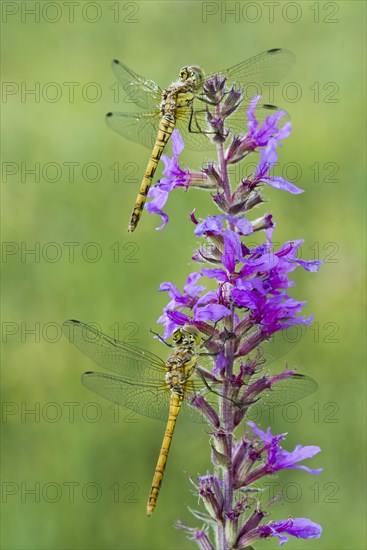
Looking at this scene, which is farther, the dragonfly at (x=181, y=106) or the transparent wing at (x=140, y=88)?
the transparent wing at (x=140, y=88)

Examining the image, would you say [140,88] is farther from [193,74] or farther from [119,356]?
[119,356]

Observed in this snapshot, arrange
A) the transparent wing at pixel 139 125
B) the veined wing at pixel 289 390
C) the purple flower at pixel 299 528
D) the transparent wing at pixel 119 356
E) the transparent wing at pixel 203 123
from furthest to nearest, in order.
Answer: the transparent wing at pixel 139 125 < the transparent wing at pixel 119 356 < the transparent wing at pixel 203 123 < the veined wing at pixel 289 390 < the purple flower at pixel 299 528

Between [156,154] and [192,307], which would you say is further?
[156,154]

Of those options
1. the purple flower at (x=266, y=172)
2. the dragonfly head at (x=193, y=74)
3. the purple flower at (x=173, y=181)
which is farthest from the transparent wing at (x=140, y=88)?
the purple flower at (x=266, y=172)

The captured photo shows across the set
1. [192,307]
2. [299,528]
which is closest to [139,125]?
[192,307]

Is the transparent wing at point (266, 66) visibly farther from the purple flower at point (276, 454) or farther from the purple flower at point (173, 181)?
the purple flower at point (276, 454)

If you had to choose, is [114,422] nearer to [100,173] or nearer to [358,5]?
[100,173]

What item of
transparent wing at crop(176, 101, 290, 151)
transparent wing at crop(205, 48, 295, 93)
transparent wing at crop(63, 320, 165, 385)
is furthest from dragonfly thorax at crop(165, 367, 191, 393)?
transparent wing at crop(205, 48, 295, 93)
